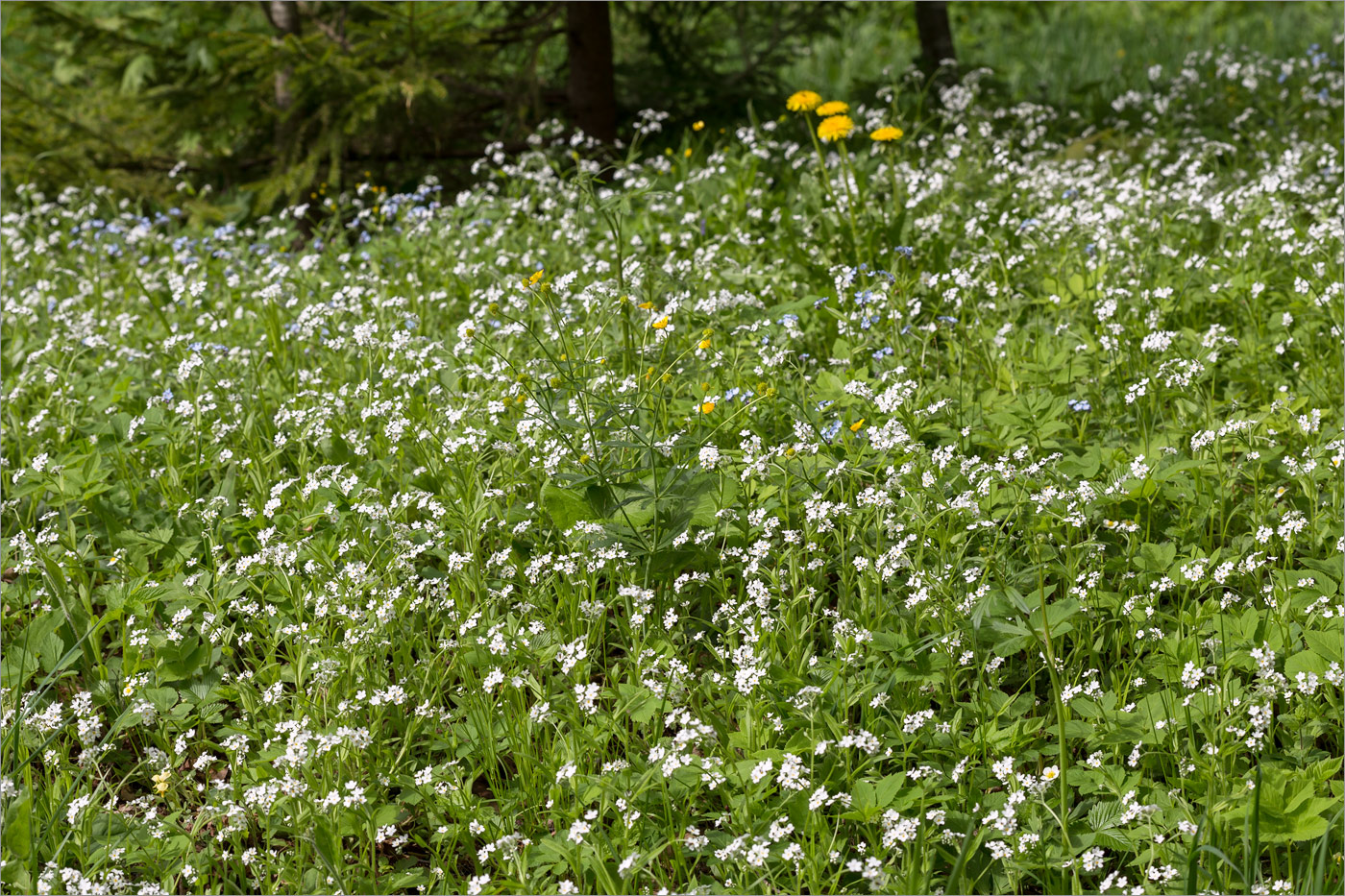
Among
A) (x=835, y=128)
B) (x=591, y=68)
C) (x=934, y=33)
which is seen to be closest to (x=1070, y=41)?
(x=934, y=33)

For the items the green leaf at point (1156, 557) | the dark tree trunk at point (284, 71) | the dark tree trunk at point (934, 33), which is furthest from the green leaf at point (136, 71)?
the green leaf at point (1156, 557)

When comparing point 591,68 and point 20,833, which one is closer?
point 20,833

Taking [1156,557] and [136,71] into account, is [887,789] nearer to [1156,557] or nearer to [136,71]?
[1156,557]

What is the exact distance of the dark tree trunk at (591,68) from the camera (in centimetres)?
677

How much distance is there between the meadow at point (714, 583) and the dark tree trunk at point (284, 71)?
2232mm

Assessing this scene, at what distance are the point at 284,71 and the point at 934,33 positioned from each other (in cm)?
444

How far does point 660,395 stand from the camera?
3127mm

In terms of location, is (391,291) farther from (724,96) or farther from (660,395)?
(724,96)

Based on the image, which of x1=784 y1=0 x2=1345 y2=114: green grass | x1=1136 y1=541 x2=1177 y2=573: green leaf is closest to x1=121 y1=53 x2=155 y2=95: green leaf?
x1=784 y1=0 x2=1345 y2=114: green grass

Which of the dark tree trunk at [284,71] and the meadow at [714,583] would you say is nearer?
the meadow at [714,583]

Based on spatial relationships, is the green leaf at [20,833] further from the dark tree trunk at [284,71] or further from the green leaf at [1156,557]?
the dark tree trunk at [284,71]

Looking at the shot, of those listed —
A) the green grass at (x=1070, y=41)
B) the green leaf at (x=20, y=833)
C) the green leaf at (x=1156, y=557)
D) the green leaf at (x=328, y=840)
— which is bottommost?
the green leaf at (x=328, y=840)

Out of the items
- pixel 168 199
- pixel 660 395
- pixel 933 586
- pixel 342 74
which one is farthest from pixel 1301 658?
pixel 168 199

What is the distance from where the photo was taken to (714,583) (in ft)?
9.19
